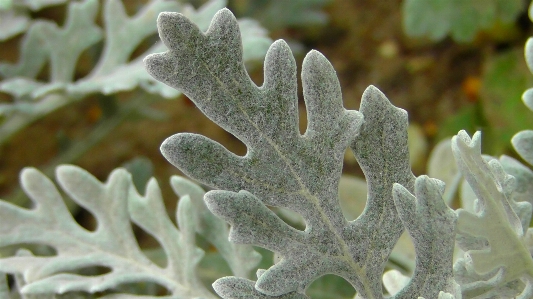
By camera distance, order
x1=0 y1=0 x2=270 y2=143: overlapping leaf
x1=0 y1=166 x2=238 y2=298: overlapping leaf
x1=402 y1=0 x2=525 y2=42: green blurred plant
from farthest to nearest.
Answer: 1. x1=402 y1=0 x2=525 y2=42: green blurred plant
2. x1=0 y1=0 x2=270 y2=143: overlapping leaf
3. x1=0 y1=166 x2=238 y2=298: overlapping leaf

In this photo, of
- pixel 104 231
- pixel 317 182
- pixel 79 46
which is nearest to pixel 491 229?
pixel 317 182

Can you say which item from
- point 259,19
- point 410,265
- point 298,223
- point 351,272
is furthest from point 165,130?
point 351,272

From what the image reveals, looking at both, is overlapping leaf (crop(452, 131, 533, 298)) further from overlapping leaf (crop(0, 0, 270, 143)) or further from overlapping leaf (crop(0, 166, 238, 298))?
overlapping leaf (crop(0, 0, 270, 143))

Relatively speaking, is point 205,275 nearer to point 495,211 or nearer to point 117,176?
point 117,176

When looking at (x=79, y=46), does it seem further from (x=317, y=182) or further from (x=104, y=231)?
(x=317, y=182)

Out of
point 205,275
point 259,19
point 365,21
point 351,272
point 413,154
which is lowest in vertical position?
point 351,272

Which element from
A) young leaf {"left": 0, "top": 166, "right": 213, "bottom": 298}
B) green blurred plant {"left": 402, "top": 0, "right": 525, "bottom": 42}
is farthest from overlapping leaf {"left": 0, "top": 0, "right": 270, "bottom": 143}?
green blurred plant {"left": 402, "top": 0, "right": 525, "bottom": 42}

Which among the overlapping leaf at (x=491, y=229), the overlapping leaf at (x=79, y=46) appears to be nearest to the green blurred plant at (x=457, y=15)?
the overlapping leaf at (x=79, y=46)

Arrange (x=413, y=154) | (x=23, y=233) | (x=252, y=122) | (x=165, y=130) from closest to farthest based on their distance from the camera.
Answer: (x=252, y=122) < (x=23, y=233) < (x=413, y=154) < (x=165, y=130)
